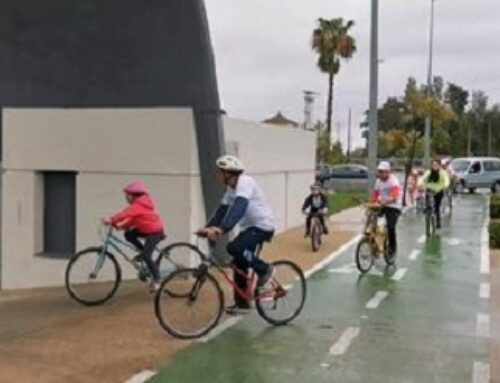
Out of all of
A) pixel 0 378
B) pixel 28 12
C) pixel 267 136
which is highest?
pixel 28 12

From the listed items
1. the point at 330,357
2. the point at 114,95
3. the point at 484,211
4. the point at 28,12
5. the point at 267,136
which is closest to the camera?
the point at 330,357

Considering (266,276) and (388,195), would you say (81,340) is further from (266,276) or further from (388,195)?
(388,195)

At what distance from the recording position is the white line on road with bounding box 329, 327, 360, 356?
27.3ft

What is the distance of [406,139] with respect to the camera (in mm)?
46094

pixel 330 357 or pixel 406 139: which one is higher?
pixel 406 139

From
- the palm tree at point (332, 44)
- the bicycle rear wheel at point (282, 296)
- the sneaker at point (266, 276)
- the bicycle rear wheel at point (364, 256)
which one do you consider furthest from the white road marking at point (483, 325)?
the palm tree at point (332, 44)

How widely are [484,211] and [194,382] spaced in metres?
21.7

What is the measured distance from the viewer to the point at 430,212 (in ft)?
65.1

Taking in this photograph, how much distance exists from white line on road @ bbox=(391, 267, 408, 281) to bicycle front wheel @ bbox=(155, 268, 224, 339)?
4.81 m

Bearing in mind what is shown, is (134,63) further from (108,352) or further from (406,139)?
(406,139)

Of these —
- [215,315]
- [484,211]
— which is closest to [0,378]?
[215,315]

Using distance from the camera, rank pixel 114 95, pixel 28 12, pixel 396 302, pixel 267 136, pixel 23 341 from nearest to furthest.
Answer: pixel 23 341, pixel 396 302, pixel 114 95, pixel 28 12, pixel 267 136

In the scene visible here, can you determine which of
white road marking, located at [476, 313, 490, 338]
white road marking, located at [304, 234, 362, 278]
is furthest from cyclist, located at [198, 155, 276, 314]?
white road marking, located at [304, 234, 362, 278]

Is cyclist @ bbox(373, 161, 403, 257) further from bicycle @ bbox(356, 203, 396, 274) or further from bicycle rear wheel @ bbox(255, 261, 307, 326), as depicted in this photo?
bicycle rear wheel @ bbox(255, 261, 307, 326)
